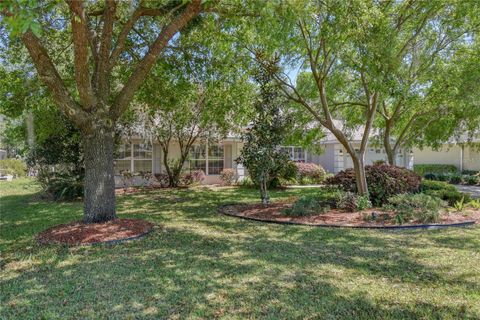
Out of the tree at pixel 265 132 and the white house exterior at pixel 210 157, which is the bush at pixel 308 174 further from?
the tree at pixel 265 132

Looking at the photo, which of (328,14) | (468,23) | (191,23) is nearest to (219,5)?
(191,23)

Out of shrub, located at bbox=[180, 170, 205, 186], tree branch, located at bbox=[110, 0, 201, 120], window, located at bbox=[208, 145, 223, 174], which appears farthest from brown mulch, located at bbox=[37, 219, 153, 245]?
window, located at bbox=[208, 145, 223, 174]

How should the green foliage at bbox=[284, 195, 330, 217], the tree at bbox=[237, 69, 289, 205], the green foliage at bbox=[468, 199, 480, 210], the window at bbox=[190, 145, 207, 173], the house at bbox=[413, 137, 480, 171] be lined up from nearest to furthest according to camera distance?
the green foliage at bbox=[284, 195, 330, 217]
the tree at bbox=[237, 69, 289, 205]
the green foliage at bbox=[468, 199, 480, 210]
the window at bbox=[190, 145, 207, 173]
the house at bbox=[413, 137, 480, 171]

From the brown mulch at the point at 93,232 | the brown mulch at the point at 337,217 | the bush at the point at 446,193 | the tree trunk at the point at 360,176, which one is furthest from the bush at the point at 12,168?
the bush at the point at 446,193

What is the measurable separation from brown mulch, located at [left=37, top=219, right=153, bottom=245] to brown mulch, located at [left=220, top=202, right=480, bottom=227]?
10.6 feet

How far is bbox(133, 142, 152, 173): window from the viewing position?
18.8 metres

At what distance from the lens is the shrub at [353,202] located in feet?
33.7

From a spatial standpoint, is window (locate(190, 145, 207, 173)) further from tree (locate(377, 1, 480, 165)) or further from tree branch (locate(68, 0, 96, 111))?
tree branch (locate(68, 0, 96, 111))

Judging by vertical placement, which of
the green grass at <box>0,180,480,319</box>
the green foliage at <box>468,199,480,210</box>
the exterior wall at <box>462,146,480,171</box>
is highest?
the exterior wall at <box>462,146,480,171</box>

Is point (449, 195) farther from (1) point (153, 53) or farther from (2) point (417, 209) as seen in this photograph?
(1) point (153, 53)

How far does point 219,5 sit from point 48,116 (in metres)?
7.97

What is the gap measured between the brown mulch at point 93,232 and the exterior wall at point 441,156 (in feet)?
72.9

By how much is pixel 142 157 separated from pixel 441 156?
21461 mm

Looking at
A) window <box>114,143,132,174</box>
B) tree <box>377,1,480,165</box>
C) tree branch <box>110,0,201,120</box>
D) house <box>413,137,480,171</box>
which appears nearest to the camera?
tree branch <box>110,0,201,120</box>
